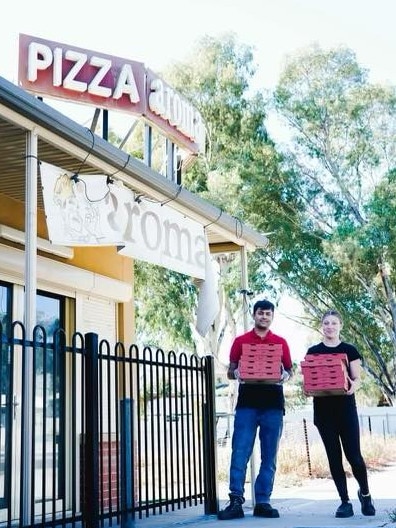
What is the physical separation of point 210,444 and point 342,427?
1439 mm

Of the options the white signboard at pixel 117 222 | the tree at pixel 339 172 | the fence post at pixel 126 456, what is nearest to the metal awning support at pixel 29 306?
the white signboard at pixel 117 222

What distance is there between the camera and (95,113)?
9203mm

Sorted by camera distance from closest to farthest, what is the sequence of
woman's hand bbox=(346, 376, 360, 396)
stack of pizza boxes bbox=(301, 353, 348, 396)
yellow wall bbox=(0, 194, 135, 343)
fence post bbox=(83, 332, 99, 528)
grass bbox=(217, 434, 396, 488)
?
fence post bbox=(83, 332, 99, 528) → stack of pizza boxes bbox=(301, 353, 348, 396) → woman's hand bbox=(346, 376, 360, 396) → yellow wall bbox=(0, 194, 135, 343) → grass bbox=(217, 434, 396, 488)

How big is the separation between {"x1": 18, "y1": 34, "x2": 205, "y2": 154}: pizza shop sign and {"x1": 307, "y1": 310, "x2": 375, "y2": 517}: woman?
3.51 m

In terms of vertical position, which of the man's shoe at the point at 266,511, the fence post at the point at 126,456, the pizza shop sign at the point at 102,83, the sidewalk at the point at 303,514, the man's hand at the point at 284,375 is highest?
the pizza shop sign at the point at 102,83

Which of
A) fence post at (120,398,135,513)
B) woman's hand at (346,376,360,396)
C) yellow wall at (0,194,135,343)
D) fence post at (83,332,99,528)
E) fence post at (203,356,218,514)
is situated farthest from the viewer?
yellow wall at (0,194,135,343)

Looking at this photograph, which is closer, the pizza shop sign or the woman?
the woman

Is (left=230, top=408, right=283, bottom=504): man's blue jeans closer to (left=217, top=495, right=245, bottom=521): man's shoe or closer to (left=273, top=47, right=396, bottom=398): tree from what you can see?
(left=217, top=495, right=245, bottom=521): man's shoe

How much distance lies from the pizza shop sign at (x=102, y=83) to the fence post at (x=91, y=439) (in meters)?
3.16

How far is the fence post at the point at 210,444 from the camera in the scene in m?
7.89

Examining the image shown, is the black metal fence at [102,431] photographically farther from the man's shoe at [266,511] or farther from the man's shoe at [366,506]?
the man's shoe at [366,506]

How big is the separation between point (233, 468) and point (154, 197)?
2632 millimetres

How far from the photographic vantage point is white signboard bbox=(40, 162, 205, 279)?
659 centimetres

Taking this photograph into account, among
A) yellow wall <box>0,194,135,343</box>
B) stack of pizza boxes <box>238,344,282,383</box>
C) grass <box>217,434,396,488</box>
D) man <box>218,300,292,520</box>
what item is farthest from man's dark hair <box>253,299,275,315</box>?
grass <box>217,434,396,488</box>
